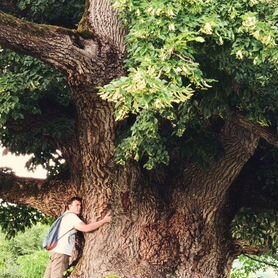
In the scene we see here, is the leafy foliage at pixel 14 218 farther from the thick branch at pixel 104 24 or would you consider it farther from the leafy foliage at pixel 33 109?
the thick branch at pixel 104 24

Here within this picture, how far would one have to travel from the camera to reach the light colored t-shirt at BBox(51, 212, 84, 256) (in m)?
6.07

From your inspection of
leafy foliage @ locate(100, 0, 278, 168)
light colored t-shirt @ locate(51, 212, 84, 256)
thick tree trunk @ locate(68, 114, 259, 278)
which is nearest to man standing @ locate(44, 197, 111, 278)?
light colored t-shirt @ locate(51, 212, 84, 256)

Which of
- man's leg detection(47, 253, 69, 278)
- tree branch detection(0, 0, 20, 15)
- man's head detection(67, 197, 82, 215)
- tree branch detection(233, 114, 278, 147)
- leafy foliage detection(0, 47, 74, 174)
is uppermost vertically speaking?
tree branch detection(0, 0, 20, 15)

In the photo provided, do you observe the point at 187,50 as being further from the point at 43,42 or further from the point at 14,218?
the point at 14,218

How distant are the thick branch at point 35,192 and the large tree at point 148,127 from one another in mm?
13

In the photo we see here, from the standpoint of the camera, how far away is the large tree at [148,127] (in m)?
4.10

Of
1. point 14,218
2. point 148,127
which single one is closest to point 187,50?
point 148,127

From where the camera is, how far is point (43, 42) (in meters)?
4.89

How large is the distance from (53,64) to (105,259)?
2202mm

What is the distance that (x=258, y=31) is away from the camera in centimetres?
391

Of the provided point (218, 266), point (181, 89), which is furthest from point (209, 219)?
point (181, 89)

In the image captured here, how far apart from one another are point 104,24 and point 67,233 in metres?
2.25

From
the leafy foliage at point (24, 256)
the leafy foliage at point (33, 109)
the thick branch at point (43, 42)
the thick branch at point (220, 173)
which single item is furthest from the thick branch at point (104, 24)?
the leafy foliage at point (24, 256)

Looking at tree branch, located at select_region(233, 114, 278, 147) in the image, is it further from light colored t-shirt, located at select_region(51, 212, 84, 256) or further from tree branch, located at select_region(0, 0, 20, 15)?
tree branch, located at select_region(0, 0, 20, 15)
